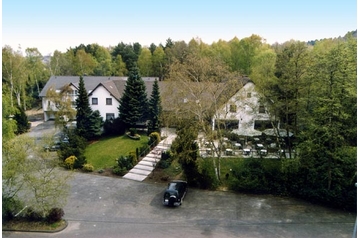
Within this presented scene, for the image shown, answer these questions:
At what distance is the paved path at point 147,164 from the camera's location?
2095 centimetres

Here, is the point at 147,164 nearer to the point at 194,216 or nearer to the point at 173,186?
the point at 173,186

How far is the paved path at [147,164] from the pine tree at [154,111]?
2.38m

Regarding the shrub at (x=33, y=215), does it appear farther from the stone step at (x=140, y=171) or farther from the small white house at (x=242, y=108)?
the small white house at (x=242, y=108)

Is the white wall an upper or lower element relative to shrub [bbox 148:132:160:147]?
upper

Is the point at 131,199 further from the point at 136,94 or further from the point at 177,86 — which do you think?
the point at 136,94

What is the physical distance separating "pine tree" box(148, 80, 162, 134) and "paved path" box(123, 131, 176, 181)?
7.80ft

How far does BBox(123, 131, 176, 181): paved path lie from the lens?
21.0 m

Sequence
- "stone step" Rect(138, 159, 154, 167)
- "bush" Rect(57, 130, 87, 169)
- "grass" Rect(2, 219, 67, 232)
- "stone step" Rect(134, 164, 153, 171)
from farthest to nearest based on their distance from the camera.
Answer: "stone step" Rect(138, 159, 154, 167)
"bush" Rect(57, 130, 87, 169)
"stone step" Rect(134, 164, 153, 171)
"grass" Rect(2, 219, 67, 232)

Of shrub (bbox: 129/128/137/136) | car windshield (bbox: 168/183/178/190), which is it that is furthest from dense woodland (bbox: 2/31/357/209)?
Result: shrub (bbox: 129/128/137/136)

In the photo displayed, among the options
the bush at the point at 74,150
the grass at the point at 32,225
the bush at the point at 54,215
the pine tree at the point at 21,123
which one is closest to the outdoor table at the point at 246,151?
the bush at the point at 74,150

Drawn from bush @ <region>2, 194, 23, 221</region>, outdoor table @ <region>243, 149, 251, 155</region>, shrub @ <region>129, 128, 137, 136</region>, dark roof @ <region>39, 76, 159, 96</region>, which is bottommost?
bush @ <region>2, 194, 23, 221</region>

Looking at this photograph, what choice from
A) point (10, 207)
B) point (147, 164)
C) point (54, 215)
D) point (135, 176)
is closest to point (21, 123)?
point (147, 164)

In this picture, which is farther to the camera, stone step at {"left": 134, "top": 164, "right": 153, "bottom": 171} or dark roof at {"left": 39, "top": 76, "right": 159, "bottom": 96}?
dark roof at {"left": 39, "top": 76, "right": 159, "bottom": 96}

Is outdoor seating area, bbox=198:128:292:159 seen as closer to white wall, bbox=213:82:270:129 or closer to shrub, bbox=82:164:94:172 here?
white wall, bbox=213:82:270:129
